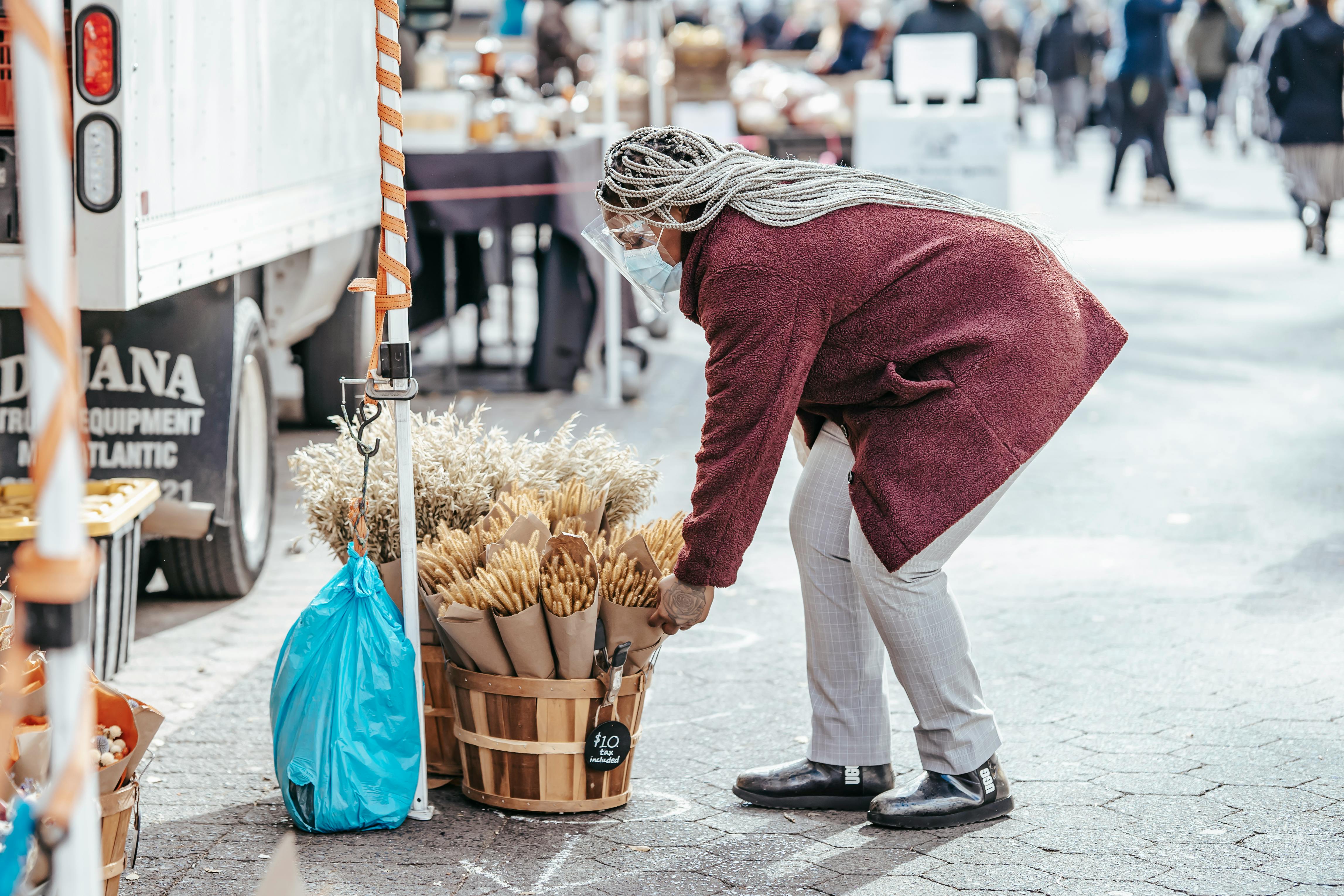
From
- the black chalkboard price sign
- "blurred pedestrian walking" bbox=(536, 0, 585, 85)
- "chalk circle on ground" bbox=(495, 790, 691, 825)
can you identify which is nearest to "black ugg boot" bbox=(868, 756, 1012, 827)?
"chalk circle on ground" bbox=(495, 790, 691, 825)

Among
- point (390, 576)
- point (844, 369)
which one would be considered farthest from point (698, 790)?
point (844, 369)

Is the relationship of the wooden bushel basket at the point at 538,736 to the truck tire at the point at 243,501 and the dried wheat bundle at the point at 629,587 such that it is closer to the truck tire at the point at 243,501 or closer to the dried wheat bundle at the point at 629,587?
the dried wheat bundle at the point at 629,587

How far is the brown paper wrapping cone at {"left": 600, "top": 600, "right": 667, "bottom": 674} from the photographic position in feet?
10.5

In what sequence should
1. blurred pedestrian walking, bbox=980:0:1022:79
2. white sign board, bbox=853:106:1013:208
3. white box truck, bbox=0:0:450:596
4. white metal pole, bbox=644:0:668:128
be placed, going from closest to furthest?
white box truck, bbox=0:0:450:596 < white metal pole, bbox=644:0:668:128 < white sign board, bbox=853:106:1013:208 < blurred pedestrian walking, bbox=980:0:1022:79

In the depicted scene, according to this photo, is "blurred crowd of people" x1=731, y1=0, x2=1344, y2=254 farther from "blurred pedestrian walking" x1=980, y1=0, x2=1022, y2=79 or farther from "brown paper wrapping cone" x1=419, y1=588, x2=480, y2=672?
"brown paper wrapping cone" x1=419, y1=588, x2=480, y2=672

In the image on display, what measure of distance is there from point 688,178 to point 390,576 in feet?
3.62

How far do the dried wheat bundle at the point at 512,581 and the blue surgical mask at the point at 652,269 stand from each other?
23.6 inches

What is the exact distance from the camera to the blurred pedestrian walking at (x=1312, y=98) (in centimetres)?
1216

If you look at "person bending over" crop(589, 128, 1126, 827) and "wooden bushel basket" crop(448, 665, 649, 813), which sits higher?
"person bending over" crop(589, 128, 1126, 827)

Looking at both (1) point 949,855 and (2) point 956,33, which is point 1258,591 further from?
(2) point 956,33

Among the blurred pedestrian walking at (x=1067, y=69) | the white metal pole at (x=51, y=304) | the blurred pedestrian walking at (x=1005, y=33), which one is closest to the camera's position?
the white metal pole at (x=51, y=304)

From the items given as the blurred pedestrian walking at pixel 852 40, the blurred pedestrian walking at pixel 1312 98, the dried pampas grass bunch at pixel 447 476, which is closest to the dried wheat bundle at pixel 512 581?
the dried pampas grass bunch at pixel 447 476

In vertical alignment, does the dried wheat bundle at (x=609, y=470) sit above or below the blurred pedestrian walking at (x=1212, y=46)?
below

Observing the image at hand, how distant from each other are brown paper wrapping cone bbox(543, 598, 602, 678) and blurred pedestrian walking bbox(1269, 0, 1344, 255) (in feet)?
35.4
